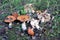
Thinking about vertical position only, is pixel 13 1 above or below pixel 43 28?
above

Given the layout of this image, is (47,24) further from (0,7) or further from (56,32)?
(0,7)

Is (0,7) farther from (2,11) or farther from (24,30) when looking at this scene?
(24,30)

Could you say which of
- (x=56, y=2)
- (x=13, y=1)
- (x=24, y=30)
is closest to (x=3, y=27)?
(x=24, y=30)

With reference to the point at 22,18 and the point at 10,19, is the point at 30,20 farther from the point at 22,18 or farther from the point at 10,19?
the point at 10,19

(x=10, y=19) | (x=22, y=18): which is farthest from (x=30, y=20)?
(x=10, y=19)

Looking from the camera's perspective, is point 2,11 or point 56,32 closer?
point 56,32

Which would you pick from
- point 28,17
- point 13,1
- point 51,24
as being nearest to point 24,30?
Result: point 28,17

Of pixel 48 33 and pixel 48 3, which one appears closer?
pixel 48 33

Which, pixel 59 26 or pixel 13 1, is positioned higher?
pixel 13 1

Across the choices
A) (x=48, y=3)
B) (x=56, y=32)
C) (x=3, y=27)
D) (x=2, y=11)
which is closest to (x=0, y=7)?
(x=2, y=11)
